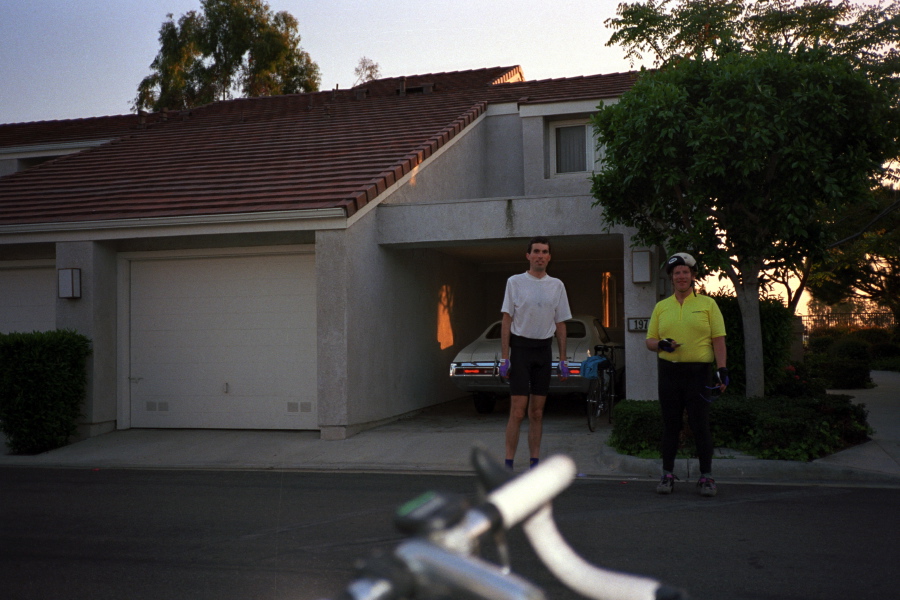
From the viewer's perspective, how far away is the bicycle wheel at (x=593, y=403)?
10961 mm

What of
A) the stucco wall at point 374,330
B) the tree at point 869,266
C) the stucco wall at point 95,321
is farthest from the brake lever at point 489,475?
the tree at point 869,266

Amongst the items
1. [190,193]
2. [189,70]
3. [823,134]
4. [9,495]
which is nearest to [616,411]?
[823,134]

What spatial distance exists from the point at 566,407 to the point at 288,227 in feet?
20.2

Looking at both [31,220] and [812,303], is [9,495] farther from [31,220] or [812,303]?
[812,303]

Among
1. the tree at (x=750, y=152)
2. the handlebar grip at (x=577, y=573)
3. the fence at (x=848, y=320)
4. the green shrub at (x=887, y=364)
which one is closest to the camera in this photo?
the handlebar grip at (x=577, y=573)

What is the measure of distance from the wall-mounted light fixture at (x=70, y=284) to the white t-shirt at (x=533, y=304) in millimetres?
7153

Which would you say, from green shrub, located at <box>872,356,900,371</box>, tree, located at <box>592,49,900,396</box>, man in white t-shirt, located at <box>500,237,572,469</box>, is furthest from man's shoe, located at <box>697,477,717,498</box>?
green shrub, located at <box>872,356,900,371</box>

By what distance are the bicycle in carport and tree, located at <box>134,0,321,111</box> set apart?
26.8 metres

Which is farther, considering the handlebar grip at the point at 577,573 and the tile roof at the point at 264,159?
the tile roof at the point at 264,159

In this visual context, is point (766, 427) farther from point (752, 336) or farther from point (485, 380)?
point (485, 380)

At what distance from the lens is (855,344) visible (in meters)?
23.1

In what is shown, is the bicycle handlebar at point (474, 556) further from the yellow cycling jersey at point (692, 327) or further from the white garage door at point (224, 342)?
the white garage door at point (224, 342)

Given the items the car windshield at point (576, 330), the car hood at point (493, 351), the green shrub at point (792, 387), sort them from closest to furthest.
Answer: the green shrub at point (792, 387) < the car hood at point (493, 351) < the car windshield at point (576, 330)

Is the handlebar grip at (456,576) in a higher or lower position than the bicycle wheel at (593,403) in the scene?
higher
